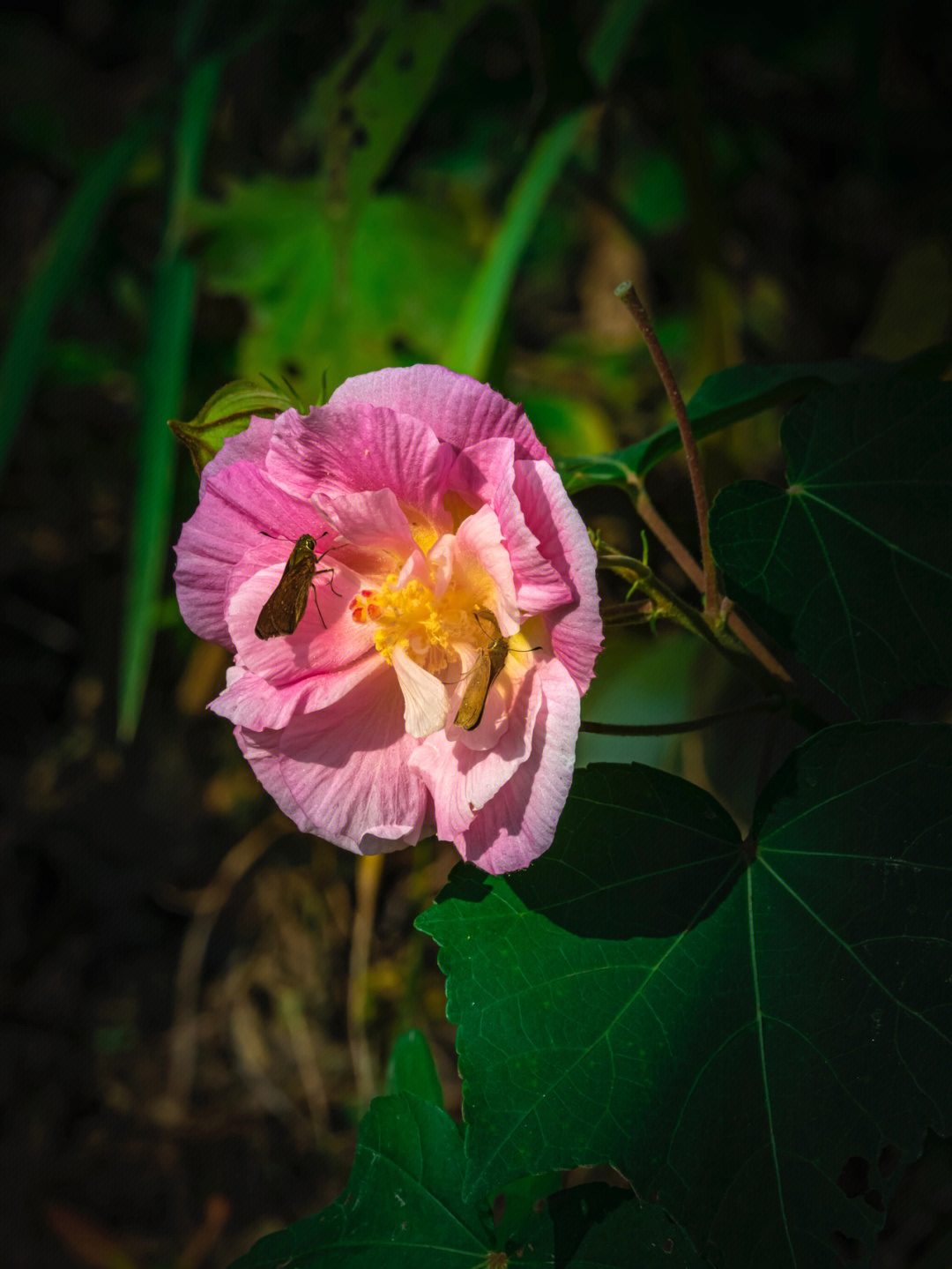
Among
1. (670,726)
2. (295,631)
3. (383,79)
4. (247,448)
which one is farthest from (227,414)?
(383,79)

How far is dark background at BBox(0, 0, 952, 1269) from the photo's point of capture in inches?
56.2

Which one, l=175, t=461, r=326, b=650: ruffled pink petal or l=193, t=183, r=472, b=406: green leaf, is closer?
l=175, t=461, r=326, b=650: ruffled pink petal

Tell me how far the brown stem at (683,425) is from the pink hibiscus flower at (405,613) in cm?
10

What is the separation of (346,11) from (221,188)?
1.16 feet

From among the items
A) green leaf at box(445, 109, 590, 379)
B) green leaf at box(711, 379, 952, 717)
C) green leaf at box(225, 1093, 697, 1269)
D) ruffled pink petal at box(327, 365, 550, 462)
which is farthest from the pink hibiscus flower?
green leaf at box(445, 109, 590, 379)

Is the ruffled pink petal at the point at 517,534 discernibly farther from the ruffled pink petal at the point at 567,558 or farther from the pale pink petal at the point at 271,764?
the pale pink petal at the point at 271,764

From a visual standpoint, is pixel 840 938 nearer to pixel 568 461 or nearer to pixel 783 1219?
pixel 783 1219

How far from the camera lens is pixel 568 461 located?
2.58 ft

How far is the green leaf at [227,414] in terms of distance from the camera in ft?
2.17

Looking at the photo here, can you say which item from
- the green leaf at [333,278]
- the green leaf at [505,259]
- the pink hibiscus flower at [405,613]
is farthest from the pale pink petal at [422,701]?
the green leaf at [333,278]

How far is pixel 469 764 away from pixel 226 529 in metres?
0.21

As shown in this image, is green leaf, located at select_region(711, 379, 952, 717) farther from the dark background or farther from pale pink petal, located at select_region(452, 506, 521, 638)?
the dark background

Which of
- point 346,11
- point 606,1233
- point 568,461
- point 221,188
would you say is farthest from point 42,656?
point 606,1233

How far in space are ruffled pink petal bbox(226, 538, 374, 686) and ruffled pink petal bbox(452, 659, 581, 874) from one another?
141 millimetres
